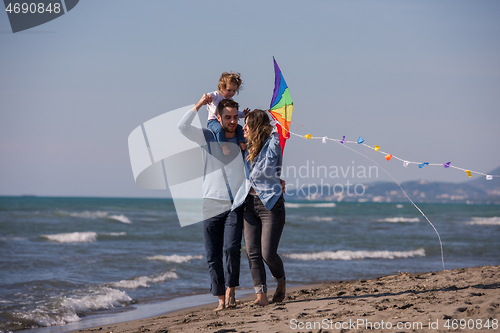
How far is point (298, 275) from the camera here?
24.5ft

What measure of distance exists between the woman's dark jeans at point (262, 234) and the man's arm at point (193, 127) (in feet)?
2.22

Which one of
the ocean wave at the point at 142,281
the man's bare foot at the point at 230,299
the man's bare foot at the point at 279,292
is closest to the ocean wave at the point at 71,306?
the ocean wave at the point at 142,281

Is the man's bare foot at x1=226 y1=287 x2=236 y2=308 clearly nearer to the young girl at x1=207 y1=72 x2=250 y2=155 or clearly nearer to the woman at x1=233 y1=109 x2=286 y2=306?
the woman at x1=233 y1=109 x2=286 y2=306

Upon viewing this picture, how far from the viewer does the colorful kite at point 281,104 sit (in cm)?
402

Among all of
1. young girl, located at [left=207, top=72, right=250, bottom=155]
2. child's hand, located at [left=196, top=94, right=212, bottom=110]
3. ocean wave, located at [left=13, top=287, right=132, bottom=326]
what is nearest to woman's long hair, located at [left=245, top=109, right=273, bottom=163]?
young girl, located at [left=207, top=72, right=250, bottom=155]

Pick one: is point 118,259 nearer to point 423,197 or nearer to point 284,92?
point 284,92

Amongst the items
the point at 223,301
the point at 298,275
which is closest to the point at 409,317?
the point at 223,301

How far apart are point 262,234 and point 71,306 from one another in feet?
9.85

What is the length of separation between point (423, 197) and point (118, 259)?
84.0 ft

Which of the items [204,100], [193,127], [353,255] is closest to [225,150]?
[193,127]

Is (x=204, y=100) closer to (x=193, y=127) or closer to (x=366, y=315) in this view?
(x=193, y=127)

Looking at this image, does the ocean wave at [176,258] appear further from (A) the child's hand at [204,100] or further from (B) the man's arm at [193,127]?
(A) the child's hand at [204,100]

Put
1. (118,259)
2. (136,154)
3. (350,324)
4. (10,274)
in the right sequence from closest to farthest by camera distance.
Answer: (350,324), (136,154), (10,274), (118,259)

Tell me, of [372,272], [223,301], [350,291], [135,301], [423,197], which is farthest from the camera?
[423,197]
